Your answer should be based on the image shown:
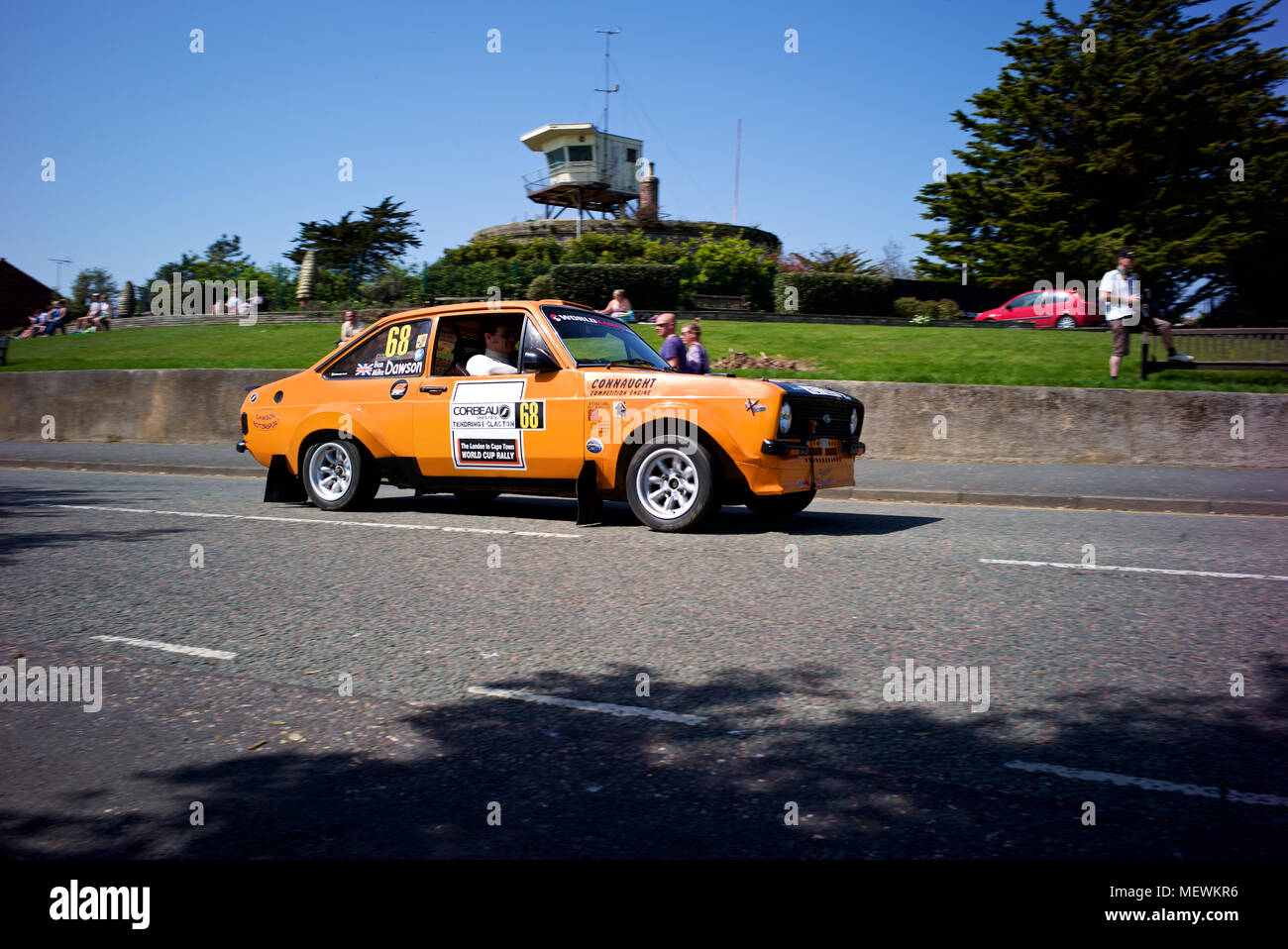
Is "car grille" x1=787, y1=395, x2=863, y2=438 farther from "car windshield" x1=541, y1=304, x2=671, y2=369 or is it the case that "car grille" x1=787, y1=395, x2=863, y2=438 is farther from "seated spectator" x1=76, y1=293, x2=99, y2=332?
"seated spectator" x1=76, y1=293, x2=99, y2=332

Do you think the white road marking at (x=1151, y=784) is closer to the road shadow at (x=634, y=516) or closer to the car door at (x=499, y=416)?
the road shadow at (x=634, y=516)

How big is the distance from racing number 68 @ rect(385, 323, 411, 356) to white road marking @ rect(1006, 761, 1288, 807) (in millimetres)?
7646

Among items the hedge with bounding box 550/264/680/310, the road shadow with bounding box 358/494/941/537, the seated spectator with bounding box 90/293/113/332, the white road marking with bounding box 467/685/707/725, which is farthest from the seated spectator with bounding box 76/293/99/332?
the white road marking with bounding box 467/685/707/725

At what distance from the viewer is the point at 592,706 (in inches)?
159

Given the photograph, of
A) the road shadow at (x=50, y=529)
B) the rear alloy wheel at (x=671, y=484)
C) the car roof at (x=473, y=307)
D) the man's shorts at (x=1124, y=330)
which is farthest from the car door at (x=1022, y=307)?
the road shadow at (x=50, y=529)

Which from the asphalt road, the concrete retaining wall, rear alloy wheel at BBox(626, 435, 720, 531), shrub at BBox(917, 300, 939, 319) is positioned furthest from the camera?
shrub at BBox(917, 300, 939, 319)

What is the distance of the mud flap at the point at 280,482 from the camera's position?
10.4 metres

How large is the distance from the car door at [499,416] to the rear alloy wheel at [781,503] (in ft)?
5.15

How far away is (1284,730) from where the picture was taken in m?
3.71

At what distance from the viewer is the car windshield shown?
9.16m

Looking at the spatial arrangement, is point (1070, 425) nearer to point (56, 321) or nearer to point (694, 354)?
point (694, 354)

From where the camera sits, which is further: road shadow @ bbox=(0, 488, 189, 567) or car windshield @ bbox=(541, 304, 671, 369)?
car windshield @ bbox=(541, 304, 671, 369)
